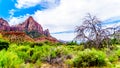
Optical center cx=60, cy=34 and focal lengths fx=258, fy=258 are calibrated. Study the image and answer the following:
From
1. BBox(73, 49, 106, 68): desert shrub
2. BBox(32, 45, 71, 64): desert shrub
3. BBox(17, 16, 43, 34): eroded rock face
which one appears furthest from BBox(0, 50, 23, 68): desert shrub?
BBox(17, 16, 43, 34): eroded rock face

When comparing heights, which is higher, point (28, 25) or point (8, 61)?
point (28, 25)

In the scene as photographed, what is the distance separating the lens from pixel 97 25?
1060 inches

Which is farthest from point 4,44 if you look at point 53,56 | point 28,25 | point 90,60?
point 28,25

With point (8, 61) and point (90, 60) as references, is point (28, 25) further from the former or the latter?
point (8, 61)

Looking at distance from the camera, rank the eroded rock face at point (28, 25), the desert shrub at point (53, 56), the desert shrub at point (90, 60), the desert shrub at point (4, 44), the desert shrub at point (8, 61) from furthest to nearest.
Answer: the eroded rock face at point (28, 25) → the desert shrub at point (4, 44) → the desert shrub at point (53, 56) → the desert shrub at point (90, 60) → the desert shrub at point (8, 61)

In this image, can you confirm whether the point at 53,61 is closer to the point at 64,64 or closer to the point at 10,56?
the point at 64,64

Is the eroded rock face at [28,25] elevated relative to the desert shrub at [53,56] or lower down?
elevated

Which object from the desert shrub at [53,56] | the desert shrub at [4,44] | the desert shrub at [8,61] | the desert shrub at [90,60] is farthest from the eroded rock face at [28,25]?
the desert shrub at [8,61]

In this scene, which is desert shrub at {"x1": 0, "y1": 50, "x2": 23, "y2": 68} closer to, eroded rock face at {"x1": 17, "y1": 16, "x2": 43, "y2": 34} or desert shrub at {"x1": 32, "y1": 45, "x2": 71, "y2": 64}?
desert shrub at {"x1": 32, "y1": 45, "x2": 71, "y2": 64}

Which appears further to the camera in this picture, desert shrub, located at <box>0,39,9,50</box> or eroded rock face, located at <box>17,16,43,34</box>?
eroded rock face, located at <box>17,16,43,34</box>

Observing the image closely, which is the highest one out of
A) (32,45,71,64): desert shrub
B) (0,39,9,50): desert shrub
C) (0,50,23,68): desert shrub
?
(0,50,23,68): desert shrub

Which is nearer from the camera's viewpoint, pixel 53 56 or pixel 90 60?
pixel 90 60

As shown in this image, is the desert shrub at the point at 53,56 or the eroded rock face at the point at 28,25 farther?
the eroded rock face at the point at 28,25

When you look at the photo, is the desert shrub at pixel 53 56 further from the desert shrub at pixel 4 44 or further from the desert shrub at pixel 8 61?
the desert shrub at pixel 4 44
